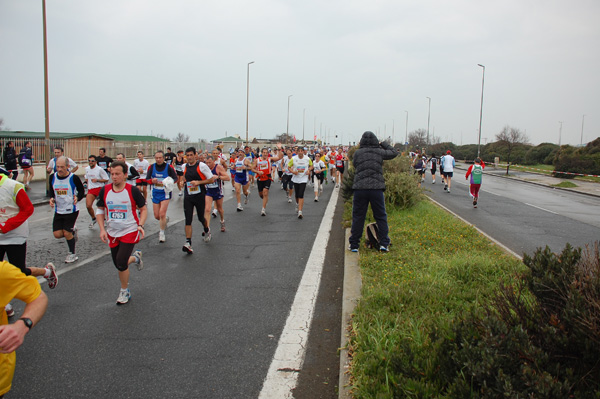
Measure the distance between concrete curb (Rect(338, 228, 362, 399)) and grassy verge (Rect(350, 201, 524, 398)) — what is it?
8 cm

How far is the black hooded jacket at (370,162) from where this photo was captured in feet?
23.6

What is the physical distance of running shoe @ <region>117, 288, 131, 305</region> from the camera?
5.26 m

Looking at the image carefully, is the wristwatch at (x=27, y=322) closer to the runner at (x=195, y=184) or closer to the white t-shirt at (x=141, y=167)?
the runner at (x=195, y=184)

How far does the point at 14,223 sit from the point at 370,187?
193 inches

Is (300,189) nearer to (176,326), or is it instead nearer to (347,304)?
(347,304)

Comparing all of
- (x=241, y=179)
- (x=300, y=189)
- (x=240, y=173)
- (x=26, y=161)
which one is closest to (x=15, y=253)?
(x=300, y=189)

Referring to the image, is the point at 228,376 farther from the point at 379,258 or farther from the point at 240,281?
the point at 379,258

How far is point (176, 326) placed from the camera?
181 inches

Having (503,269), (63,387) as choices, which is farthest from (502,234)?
(63,387)

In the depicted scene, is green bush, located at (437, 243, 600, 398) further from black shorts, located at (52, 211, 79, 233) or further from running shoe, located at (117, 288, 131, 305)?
black shorts, located at (52, 211, 79, 233)

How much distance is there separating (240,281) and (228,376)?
8.55 feet

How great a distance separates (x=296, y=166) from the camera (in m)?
12.2

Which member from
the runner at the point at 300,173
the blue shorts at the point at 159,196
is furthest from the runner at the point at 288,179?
the blue shorts at the point at 159,196

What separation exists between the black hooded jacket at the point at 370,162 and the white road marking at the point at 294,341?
1.48m
